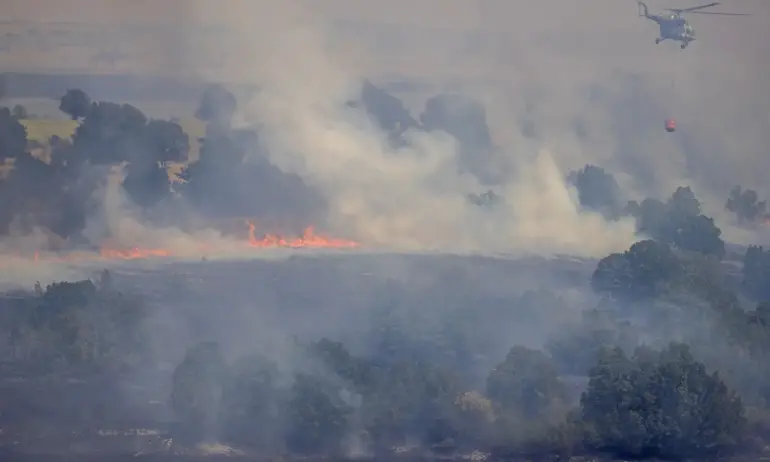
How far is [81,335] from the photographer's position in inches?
175

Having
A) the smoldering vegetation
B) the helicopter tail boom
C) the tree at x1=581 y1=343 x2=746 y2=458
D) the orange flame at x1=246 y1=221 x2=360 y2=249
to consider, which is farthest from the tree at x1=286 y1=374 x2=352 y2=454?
the helicopter tail boom

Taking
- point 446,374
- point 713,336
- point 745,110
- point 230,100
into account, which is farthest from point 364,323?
point 745,110

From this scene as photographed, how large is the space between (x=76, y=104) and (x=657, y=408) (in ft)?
10.1

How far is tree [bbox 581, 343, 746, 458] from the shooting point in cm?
455

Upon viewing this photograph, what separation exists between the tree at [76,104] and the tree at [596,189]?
234 cm

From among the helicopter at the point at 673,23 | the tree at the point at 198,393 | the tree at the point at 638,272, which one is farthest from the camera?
the helicopter at the point at 673,23

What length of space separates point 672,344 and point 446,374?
1.11m

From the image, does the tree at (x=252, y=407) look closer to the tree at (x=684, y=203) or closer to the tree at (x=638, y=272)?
the tree at (x=638, y=272)

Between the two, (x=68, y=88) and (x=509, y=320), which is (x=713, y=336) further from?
(x=68, y=88)

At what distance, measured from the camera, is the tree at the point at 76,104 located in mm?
4527

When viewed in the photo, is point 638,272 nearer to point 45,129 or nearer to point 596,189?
point 596,189

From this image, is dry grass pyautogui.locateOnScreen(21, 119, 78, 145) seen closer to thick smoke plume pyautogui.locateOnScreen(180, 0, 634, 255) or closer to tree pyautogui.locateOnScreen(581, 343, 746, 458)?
thick smoke plume pyautogui.locateOnScreen(180, 0, 634, 255)

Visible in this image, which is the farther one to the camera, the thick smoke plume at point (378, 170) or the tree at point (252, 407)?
the thick smoke plume at point (378, 170)

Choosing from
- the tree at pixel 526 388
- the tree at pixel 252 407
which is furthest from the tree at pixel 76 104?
the tree at pixel 526 388
